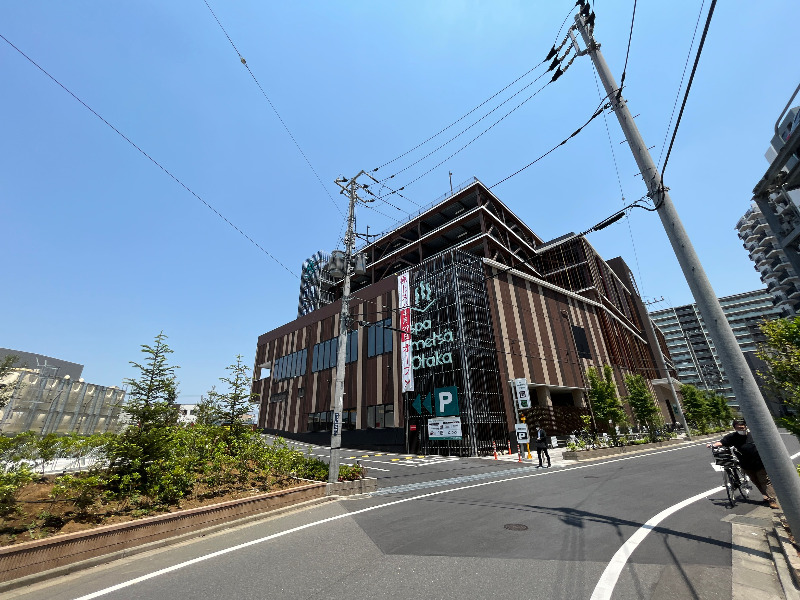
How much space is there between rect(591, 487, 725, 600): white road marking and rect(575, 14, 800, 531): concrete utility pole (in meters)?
2.06

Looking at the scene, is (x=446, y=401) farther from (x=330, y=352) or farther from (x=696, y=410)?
(x=696, y=410)

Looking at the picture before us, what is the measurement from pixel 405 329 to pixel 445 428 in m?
9.15

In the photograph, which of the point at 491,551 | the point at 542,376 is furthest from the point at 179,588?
the point at 542,376

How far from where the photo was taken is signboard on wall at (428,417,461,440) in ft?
78.8

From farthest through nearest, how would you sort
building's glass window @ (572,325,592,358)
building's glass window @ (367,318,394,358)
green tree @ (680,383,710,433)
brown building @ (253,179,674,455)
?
1. green tree @ (680,383,710,433)
2. building's glass window @ (572,325,592,358)
3. building's glass window @ (367,318,394,358)
4. brown building @ (253,179,674,455)

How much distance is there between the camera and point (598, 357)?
38.5 meters

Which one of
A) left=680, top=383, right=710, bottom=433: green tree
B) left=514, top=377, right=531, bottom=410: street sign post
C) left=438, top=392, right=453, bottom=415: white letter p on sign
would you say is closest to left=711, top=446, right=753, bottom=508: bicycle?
left=514, top=377, right=531, bottom=410: street sign post

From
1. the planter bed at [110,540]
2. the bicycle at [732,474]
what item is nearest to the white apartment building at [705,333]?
the bicycle at [732,474]

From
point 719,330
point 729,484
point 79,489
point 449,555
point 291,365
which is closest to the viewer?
point 449,555

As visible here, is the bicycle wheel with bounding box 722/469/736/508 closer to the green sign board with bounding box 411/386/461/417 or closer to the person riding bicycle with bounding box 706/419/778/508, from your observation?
the person riding bicycle with bounding box 706/419/778/508

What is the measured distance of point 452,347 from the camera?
85.5 feet

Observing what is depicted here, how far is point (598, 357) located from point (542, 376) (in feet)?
43.5

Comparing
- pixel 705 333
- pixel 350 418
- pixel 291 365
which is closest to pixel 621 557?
pixel 350 418

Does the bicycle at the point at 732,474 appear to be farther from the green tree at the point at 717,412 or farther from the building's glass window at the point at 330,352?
the green tree at the point at 717,412
